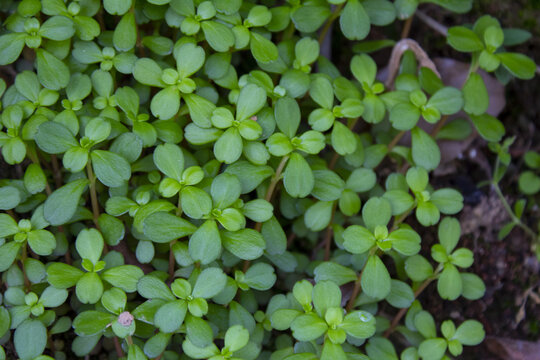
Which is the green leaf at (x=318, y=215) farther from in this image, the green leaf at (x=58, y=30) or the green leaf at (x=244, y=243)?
the green leaf at (x=58, y=30)

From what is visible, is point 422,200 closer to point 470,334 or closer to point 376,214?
point 376,214

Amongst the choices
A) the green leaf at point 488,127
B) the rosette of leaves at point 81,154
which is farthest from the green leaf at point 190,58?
the green leaf at point 488,127

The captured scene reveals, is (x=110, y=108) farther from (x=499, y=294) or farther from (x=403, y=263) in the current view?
(x=499, y=294)

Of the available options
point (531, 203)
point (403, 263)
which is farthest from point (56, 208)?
point (531, 203)

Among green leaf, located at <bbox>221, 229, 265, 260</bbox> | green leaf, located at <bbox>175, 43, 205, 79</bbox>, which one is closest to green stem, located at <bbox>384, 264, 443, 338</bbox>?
Result: green leaf, located at <bbox>221, 229, 265, 260</bbox>

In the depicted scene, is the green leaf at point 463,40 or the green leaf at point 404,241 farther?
the green leaf at point 463,40

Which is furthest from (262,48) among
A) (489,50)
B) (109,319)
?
(109,319)

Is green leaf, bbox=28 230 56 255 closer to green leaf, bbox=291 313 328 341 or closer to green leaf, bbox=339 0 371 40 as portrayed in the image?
green leaf, bbox=291 313 328 341
